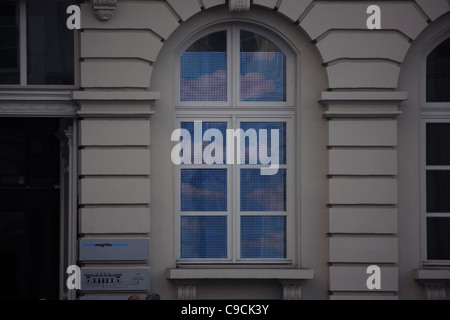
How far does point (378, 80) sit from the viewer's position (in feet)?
41.8

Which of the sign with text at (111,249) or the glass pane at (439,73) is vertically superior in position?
the glass pane at (439,73)

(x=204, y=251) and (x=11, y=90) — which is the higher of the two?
(x=11, y=90)

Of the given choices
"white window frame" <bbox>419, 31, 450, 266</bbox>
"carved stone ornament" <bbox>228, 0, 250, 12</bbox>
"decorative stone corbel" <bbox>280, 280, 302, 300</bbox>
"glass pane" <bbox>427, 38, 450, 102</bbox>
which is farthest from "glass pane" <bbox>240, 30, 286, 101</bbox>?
"decorative stone corbel" <bbox>280, 280, 302, 300</bbox>

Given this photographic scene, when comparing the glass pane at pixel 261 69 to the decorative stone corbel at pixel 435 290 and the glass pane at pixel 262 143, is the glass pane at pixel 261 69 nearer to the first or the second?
the glass pane at pixel 262 143

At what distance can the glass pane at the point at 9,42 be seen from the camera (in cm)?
1306

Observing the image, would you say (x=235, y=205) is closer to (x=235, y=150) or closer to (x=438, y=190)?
(x=235, y=150)

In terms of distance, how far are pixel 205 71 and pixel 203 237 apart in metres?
2.40

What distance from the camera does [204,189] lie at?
43.0ft

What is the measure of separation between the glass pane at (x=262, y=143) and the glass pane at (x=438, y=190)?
2161 mm

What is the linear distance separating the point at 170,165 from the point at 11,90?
2.50m

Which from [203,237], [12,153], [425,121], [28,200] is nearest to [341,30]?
[425,121]

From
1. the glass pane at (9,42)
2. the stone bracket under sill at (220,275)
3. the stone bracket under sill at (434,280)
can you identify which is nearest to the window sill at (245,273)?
the stone bracket under sill at (220,275)
